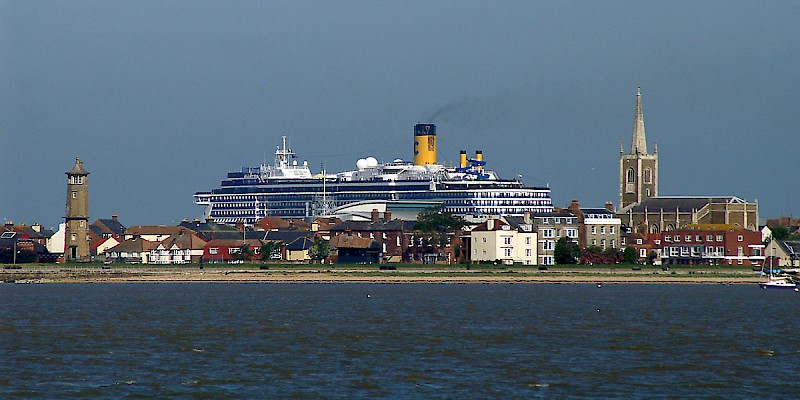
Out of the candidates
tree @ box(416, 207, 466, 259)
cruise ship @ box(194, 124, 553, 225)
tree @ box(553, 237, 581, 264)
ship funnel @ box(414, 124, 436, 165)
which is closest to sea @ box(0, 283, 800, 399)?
tree @ box(553, 237, 581, 264)

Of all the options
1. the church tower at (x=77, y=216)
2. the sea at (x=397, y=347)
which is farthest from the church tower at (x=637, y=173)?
the sea at (x=397, y=347)

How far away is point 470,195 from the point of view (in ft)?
545

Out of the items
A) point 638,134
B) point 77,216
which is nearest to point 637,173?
point 638,134

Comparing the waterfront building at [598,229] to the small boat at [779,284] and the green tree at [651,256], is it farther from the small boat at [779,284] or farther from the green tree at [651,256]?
the small boat at [779,284]

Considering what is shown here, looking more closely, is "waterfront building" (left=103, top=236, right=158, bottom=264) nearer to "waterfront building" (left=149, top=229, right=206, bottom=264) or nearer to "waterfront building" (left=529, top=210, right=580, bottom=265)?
"waterfront building" (left=149, top=229, right=206, bottom=264)

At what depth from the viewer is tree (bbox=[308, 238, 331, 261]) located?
121 meters

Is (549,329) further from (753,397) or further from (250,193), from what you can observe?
(250,193)

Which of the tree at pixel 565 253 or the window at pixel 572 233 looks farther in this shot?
the window at pixel 572 233

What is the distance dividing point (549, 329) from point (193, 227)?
8749 cm

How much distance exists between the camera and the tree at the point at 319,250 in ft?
397

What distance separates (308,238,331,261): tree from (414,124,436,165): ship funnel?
61047mm

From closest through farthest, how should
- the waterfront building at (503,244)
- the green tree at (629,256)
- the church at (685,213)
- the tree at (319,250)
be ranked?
the waterfront building at (503,244), the tree at (319,250), the green tree at (629,256), the church at (685,213)

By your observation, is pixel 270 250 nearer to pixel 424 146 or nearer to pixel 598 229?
pixel 598 229

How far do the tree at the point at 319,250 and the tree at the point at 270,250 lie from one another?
2.43 meters
